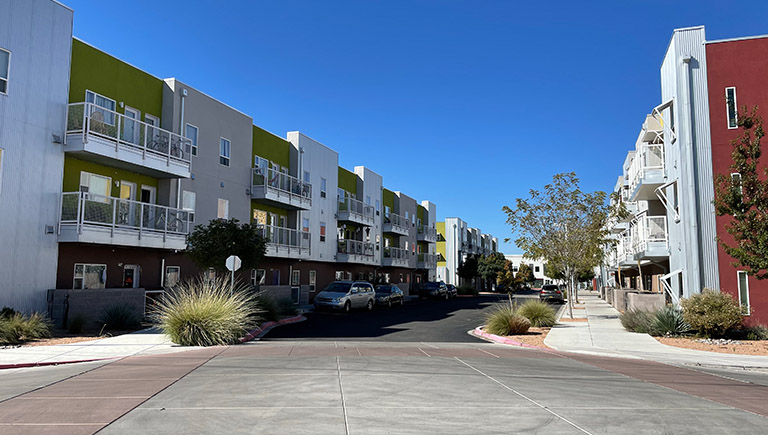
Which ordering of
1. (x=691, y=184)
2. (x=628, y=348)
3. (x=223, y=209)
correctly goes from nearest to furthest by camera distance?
(x=628, y=348) < (x=691, y=184) < (x=223, y=209)

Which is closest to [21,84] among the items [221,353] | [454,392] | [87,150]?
[87,150]

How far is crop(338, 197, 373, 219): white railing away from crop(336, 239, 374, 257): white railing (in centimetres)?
Result: 218

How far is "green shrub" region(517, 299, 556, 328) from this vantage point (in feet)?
73.7

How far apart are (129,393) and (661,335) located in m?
17.0

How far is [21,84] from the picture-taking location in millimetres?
18391

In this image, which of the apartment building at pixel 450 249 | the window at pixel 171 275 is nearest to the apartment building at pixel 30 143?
the window at pixel 171 275

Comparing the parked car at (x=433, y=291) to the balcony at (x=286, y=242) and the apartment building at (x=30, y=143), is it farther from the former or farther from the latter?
the apartment building at (x=30, y=143)

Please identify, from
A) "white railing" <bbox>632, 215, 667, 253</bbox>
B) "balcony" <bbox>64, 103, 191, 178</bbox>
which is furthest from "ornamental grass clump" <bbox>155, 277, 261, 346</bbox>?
"white railing" <bbox>632, 215, 667, 253</bbox>

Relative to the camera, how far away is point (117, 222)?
2019 centimetres

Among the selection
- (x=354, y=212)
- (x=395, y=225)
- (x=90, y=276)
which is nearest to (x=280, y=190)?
(x=354, y=212)

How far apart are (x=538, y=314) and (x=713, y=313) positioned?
20.3 ft

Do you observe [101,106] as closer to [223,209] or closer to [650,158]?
[223,209]

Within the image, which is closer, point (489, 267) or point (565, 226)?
point (565, 226)

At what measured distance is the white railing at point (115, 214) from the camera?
19156 mm
